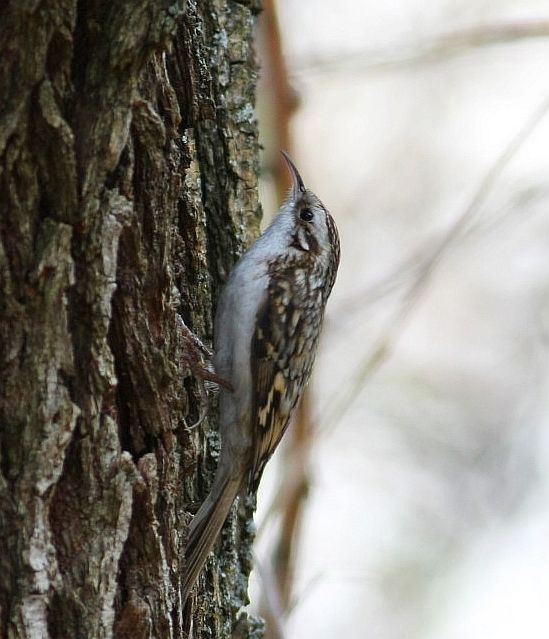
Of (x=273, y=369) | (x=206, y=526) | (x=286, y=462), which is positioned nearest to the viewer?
(x=206, y=526)

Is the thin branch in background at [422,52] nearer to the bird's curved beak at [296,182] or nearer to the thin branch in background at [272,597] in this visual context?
the bird's curved beak at [296,182]

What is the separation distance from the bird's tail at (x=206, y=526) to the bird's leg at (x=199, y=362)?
0.65 feet

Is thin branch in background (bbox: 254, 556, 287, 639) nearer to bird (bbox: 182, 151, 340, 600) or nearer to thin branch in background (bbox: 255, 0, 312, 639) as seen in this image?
thin branch in background (bbox: 255, 0, 312, 639)

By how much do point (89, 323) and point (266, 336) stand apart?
1245mm

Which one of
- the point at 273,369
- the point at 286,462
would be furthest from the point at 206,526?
the point at 286,462

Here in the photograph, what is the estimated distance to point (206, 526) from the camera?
2.39 metres

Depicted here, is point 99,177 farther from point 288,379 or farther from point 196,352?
point 288,379

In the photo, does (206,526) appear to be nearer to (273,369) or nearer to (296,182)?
(273,369)

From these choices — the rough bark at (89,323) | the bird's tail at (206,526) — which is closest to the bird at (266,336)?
the bird's tail at (206,526)

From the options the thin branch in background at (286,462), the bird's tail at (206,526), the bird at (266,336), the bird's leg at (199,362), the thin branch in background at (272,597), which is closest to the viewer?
the bird's tail at (206,526)

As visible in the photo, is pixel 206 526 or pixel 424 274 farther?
pixel 424 274

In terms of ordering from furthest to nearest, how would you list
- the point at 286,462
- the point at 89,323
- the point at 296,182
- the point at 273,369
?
the point at 286,462 → the point at 296,182 → the point at 273,369 → the point at 89,323

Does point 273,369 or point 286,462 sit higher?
point 273,369

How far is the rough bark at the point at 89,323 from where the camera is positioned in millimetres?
1650
